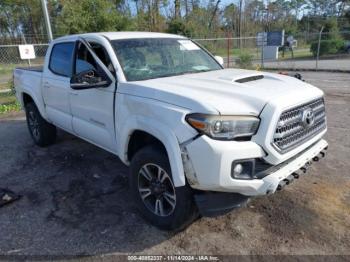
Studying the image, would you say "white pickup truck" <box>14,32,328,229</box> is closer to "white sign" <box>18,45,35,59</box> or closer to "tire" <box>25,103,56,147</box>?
"tire" <box>25,103,56,147</box>

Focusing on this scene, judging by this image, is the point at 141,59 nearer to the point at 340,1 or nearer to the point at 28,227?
the point at 28,227

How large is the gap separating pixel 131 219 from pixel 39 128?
3240 millimetres

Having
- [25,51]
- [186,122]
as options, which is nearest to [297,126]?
[186,122]

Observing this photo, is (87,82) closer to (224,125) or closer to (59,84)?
(59,84)

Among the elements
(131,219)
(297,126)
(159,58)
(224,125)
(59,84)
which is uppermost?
(159,58)

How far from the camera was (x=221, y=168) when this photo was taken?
2.72 meters

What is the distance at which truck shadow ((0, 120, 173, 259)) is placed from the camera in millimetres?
3289

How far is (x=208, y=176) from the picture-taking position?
2.77 meters

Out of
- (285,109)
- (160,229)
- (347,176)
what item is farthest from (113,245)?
(347,176)

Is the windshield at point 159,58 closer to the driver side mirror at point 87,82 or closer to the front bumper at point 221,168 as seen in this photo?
the driver side mirror at point 87,82

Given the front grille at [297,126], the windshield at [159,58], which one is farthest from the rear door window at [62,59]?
the front grille at [297,126]

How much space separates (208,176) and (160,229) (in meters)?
1.00

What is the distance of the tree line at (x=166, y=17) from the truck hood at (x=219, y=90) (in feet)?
55.3

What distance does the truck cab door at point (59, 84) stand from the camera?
482 centimetres
